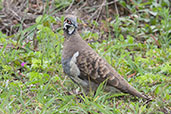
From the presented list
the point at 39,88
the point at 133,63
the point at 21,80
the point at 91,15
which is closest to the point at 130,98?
the point at 133,63

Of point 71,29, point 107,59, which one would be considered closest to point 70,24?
point 71,29

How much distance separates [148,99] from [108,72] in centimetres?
62

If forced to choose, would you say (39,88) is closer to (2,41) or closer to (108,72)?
(108,72)

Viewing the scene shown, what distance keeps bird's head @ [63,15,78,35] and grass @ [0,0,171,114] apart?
580mm

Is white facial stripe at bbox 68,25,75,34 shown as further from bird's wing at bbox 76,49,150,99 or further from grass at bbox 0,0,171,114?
grass at bbox 0,0,171,114

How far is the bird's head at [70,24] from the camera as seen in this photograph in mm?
4418

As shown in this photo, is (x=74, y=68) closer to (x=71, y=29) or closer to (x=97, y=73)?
(x=97, y=73)

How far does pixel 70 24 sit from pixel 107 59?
104 cm

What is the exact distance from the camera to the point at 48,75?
15.1 ft

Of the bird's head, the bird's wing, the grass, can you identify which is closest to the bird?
the bird's wing

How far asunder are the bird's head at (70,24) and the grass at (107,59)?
1.90ft

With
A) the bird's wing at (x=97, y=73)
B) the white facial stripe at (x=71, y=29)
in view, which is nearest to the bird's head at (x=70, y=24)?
the white facial stripe at (x=71, y=29)

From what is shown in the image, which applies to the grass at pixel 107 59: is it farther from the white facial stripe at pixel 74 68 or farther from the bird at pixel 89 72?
the white facial stripe at pixel 74 68

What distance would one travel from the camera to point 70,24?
4.42 meters
